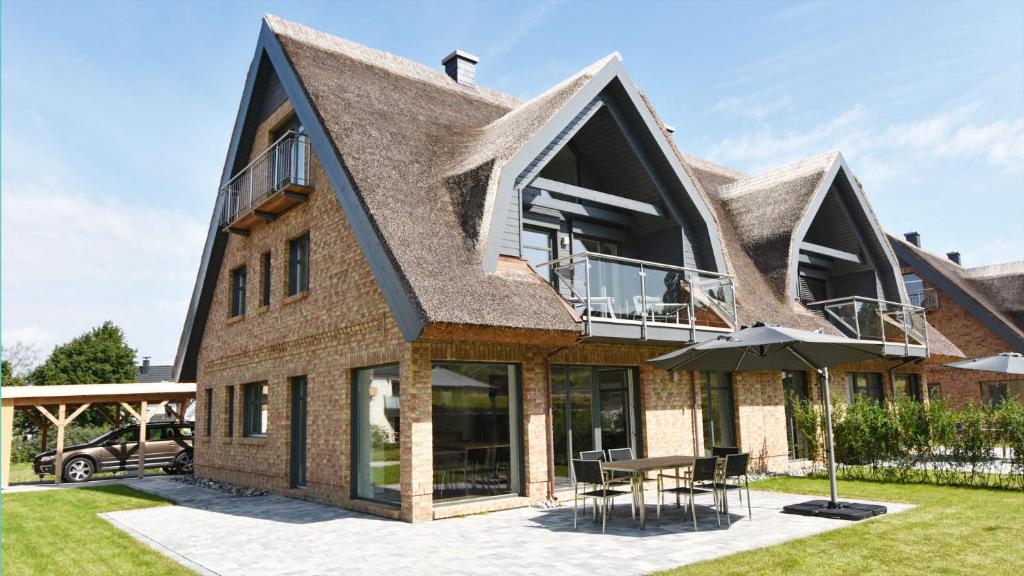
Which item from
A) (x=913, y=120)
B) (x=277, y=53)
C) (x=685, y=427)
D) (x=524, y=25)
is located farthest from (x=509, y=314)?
(x=277, y=53)

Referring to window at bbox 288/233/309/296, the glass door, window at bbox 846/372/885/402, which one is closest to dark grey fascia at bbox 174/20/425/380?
window at bbox 288/233/309/296

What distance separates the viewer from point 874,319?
17.9 metres

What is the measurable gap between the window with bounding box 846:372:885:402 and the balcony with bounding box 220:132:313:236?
1537cm

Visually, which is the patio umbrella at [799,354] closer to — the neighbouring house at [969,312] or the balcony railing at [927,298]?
the neighbouring house at [969,312]

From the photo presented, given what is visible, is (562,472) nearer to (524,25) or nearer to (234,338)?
(524,25)

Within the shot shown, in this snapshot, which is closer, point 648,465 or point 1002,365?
point 648,465

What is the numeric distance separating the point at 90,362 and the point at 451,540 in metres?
41.7

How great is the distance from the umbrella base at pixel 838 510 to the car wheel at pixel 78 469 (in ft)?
59.1

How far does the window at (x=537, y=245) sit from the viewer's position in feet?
44.2

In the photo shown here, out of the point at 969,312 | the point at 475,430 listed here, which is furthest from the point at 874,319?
the point at 969,312

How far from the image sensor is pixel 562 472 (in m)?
12.4

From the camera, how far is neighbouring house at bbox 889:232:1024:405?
86.2ft

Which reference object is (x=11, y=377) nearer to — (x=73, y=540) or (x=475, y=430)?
(x=73, y=540)

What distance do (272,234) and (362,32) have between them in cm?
548
